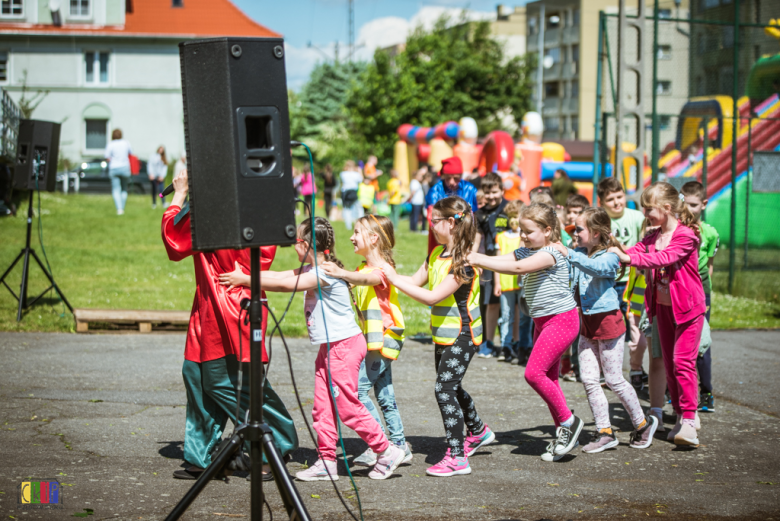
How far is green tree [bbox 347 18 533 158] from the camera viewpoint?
1737 inches

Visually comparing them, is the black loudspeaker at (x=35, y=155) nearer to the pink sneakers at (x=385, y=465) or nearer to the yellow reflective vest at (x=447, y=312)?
the yellow reflective vest at (x=447, y=312)

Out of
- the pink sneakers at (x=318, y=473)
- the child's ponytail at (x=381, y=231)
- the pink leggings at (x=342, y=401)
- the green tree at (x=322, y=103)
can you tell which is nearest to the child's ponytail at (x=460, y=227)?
the child's ponytail at (x=381, y=231)

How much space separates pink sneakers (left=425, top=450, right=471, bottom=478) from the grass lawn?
424 cm

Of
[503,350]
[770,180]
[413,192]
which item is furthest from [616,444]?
[413,192]

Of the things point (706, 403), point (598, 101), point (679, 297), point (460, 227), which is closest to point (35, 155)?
point (460, 227)

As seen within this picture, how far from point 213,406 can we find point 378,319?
1130 millimetres

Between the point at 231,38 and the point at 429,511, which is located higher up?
the point at 231,38

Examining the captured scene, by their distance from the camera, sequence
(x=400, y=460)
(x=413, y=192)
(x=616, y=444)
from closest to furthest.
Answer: (x=400, y=460)
(x=616, y=444)
(x=413, y=192)

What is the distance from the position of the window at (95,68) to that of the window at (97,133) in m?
2.18

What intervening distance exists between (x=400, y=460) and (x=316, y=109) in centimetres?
6135

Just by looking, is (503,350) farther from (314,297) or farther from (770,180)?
(770,180)

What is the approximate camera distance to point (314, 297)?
4.77m

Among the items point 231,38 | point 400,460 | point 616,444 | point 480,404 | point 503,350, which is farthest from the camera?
point 503,350

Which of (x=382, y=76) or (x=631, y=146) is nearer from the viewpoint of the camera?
(x=631, y=146)
